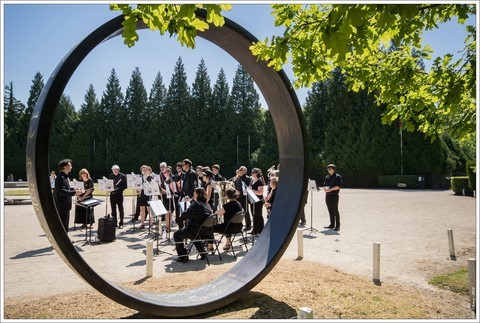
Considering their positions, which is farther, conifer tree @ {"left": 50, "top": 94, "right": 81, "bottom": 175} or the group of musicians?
conifer tree @ {"left": 50, "top": 94, "right": 81, "bottom": 175}

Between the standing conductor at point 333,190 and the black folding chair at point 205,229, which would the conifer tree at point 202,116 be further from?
the black folding chair at point 205,229

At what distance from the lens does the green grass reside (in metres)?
6.24

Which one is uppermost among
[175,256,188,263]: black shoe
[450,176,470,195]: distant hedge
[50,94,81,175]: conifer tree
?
[50,94,81,175]: conifer tree

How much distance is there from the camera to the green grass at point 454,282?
246 inches

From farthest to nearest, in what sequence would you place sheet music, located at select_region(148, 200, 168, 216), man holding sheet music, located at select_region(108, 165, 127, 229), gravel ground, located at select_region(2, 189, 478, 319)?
man holding sheet music, located at select_region(108, 165, 127, 229) → sheet music, located at select_region(148, 200, 168, 216) → gravel ground, located at select_region(2, 189, 478, 319)

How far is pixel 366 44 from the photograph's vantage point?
4.58 metres

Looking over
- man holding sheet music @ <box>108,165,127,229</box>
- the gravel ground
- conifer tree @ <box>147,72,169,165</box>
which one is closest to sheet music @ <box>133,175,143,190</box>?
man holding sheet music @ <box>108,165,127,229</box>

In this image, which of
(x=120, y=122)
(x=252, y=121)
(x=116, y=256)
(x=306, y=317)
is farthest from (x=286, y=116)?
(x=120, y=122)

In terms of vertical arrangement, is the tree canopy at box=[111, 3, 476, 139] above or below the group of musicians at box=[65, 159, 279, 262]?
above

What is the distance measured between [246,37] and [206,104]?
50.9m

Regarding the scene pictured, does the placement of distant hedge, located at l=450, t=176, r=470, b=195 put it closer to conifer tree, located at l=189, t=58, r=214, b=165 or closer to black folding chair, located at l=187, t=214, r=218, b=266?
black folding chair, located at l=187, t=214, r=218, b=266

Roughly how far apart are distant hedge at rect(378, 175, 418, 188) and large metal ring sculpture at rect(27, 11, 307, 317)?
3301 centimetres

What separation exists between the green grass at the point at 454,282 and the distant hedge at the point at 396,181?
30890 millimetres

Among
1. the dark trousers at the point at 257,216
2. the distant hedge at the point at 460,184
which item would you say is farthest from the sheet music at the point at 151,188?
the distant hedge at the point at 460,184
